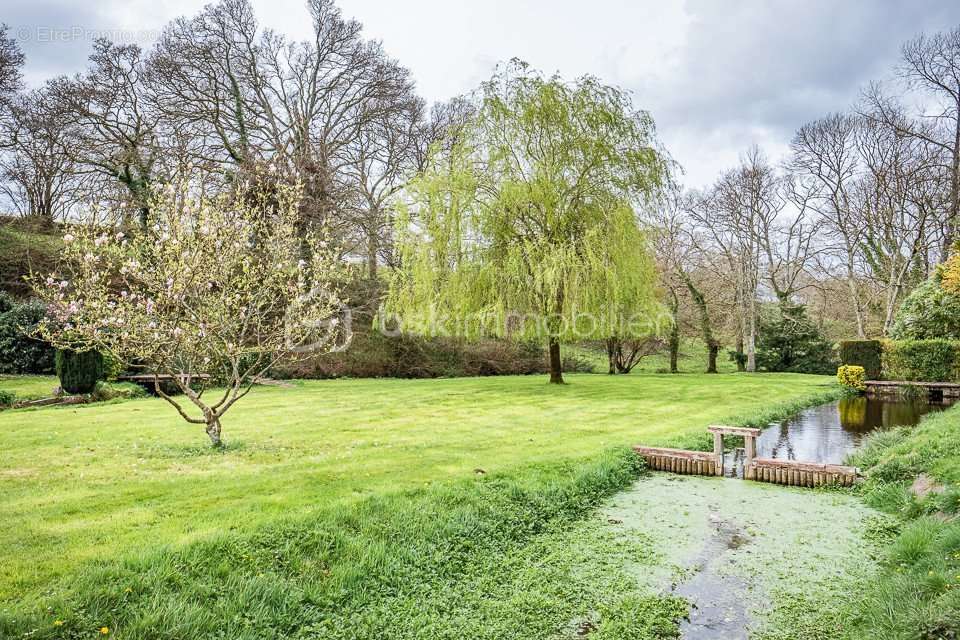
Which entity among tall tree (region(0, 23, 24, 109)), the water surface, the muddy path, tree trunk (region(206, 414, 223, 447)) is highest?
tall tree (region(0, 23, 24, 109))

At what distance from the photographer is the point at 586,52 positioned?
71.1 ft

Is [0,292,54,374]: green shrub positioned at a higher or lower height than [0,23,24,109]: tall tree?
lower

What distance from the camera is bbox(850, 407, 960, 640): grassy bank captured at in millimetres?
3174

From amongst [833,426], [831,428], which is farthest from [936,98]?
[831,428]

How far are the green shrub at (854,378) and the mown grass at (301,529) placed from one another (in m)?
12.8

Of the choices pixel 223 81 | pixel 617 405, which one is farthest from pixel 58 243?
pixel 617 405

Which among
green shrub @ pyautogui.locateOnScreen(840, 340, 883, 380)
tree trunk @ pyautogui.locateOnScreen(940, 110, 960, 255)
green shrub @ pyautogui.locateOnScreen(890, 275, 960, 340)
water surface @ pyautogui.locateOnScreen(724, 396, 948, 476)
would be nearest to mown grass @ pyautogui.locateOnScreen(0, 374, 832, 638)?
water surface @ pyautogui.locateOnScreen(724, 396, 948, 476)

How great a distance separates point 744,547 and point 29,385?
53.1 ft

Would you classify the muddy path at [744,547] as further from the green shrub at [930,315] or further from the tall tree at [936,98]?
the tall tree at [936,98]

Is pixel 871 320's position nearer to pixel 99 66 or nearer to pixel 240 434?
pixel 240 434

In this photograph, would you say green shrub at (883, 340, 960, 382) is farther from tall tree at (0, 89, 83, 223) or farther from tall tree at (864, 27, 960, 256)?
tall tree at (0, 89, 83, 223)

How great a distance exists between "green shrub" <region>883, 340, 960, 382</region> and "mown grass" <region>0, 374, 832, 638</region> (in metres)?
14.3

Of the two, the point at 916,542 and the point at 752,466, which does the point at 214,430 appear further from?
the point at 916,542

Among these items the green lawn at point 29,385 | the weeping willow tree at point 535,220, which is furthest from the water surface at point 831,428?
the green lawn at point 29,385
